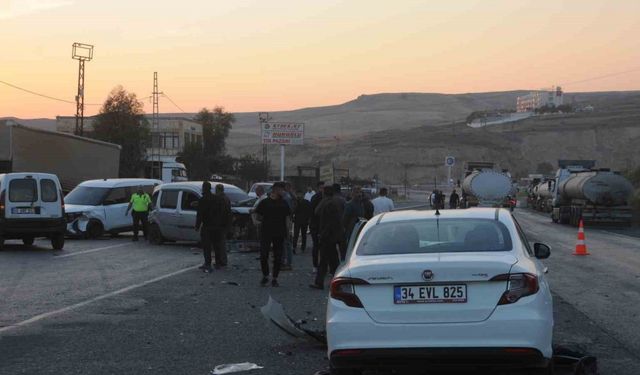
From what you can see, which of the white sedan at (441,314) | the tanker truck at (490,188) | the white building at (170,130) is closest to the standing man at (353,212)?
the white sedan at (441,314)

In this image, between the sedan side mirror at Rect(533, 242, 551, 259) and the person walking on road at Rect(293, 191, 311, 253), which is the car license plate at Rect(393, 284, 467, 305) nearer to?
the sedan side mirror at Rect(533, 242, 551, 259)

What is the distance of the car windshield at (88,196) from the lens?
25484 mm

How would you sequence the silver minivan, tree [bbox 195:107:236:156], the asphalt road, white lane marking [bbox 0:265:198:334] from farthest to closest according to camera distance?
tree [bbox 195:107:236:156], the silver minivan, white lane marking [bbox 0:265:198:334], the asphalt road

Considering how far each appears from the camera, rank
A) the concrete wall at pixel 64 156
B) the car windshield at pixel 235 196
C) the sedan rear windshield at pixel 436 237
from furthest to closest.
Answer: the concrete wall at pixel 64 156 → the car windshield at pixel 235 196 → the sedan rear windshield at pixel 436 237

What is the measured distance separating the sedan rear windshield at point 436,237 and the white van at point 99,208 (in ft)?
63.1

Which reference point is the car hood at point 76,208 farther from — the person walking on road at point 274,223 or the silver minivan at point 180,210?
the person walking on road at point 274,223

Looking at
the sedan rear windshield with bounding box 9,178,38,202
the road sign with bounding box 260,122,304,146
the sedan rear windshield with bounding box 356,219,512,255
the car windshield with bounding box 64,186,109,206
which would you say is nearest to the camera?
the sedan rear windshield with bounding box 356,219,512,255

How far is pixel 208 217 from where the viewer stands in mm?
16000

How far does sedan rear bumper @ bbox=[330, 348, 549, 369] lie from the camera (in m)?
5.92

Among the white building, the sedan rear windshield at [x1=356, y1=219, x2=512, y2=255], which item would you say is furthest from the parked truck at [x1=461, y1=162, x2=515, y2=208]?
the white building

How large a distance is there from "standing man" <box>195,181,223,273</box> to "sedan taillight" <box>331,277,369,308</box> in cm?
970

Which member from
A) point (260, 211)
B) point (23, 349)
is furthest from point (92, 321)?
point (260, 211)

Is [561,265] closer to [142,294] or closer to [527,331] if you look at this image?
[142,294]

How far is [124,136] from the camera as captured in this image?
74938 millimetres
